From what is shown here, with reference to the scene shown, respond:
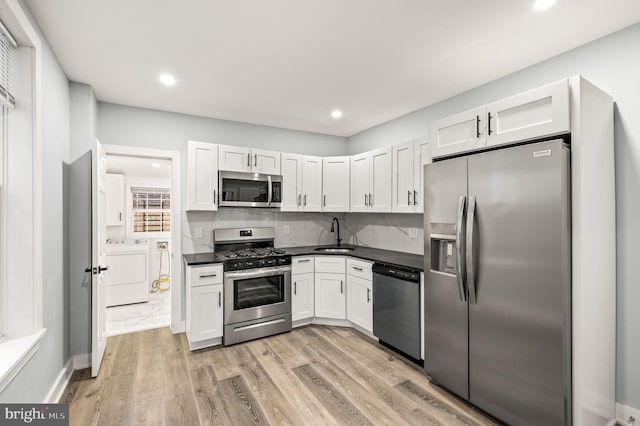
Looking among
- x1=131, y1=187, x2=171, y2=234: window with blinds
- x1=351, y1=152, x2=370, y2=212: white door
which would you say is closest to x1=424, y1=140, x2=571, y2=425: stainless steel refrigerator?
x1=351, y1=152, x2=370, y2=212: white door

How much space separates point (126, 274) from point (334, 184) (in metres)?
3.54

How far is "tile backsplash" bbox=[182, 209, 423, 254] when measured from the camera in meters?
3.79

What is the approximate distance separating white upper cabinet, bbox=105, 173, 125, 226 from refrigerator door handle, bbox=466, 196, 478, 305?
5.72 metres

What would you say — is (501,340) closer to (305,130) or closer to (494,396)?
(494,396)

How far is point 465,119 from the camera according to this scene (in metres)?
2.33

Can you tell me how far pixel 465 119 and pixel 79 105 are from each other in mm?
3447

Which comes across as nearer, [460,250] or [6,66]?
[6,66]

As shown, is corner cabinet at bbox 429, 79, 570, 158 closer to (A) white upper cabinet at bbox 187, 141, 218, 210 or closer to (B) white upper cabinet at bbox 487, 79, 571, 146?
(B) white upper cabinet at bbox 487, 79, 571, 146

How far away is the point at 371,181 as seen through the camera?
388cm

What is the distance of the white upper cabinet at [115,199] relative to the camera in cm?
540

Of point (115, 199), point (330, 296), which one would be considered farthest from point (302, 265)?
point (115, 199)

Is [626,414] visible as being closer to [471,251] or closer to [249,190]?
[471,251]

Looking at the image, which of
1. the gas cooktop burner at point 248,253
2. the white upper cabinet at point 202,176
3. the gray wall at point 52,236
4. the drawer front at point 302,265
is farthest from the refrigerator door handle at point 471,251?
the gray wall at point 52,236

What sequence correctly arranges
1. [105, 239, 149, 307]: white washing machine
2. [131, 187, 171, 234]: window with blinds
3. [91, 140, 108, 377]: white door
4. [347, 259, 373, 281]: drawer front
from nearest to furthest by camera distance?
[91, 140, 108, 377]: white door < [347, 259, 373, 281]: drawer front < [105, 239, 149, 307]: white washing machine < [131, 187, 171, 234]: window with blinds
